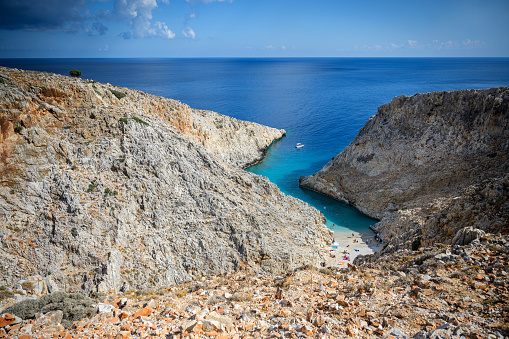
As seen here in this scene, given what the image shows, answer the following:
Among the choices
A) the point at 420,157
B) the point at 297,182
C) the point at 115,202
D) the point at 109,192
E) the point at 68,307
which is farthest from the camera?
the point at 297,182

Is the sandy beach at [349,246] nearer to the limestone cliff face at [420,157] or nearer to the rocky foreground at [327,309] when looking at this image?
the limestone cliff face at [420,157]

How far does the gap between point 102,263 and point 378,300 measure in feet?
60.2

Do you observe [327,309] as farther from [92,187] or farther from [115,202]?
[92,187]

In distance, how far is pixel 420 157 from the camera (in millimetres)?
42531

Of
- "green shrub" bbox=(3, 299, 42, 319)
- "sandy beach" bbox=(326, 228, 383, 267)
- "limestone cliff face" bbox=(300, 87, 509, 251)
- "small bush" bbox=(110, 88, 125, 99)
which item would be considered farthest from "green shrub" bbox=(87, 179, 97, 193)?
"limestone cliff face" bbox=(300, 87, 509, 251)

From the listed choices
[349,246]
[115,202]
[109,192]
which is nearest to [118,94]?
[109,192]

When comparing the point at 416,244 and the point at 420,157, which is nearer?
the point at 416,244

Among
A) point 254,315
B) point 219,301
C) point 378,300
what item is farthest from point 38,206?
point 378,300

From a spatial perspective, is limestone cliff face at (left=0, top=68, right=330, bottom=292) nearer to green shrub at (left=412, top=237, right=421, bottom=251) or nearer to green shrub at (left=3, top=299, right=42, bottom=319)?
green shrub at (left=3, top=299, right=42, bottom=319)

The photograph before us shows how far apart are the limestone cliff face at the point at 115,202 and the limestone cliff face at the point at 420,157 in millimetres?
14259

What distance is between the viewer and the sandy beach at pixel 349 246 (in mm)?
32497

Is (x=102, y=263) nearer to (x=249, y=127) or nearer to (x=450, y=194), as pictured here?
(x=450, y=194)

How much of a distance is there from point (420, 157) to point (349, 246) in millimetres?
17991

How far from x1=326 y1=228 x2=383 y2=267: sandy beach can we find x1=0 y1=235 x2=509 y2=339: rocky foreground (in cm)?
1665
